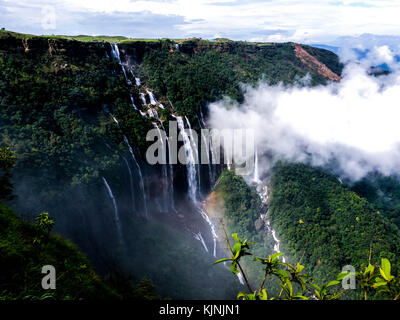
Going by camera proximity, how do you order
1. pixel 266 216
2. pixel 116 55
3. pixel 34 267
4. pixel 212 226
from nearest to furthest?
pixel 34 267, pixel 212 226, pixel 266 216, pixel 116 55

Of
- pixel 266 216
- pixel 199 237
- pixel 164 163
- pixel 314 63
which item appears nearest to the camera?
pixel 199 237

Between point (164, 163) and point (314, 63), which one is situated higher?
point (314, 63)

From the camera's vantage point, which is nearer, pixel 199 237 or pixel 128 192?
pixel 128 192

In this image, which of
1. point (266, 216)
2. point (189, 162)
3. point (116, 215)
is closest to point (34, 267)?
point (116, 215)

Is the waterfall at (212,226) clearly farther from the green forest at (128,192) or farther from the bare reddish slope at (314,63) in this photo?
the bare reddish slope at (314,63)

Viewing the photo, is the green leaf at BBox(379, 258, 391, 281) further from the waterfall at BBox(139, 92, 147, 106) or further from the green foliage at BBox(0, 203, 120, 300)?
the waterfall at BBox(139, 92, 147, 106)

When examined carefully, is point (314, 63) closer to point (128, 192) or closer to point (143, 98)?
point (143, 98)

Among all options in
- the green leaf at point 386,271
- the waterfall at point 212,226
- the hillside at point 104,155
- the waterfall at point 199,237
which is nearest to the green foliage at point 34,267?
the green leaf at point 386,271
